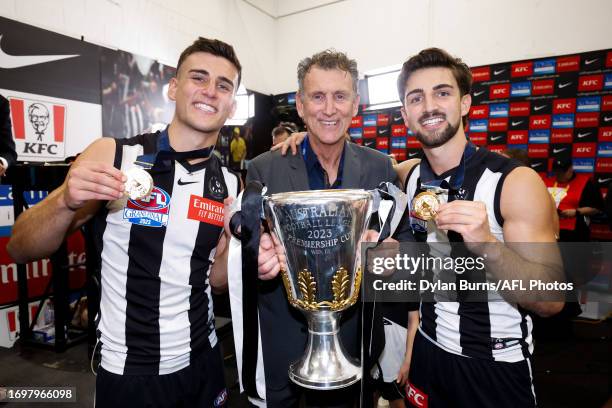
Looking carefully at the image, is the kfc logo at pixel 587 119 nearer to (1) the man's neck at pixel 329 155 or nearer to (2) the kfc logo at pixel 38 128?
(1) the man's neck at pixel 329 155

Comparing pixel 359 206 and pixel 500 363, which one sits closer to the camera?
pixel 359 206

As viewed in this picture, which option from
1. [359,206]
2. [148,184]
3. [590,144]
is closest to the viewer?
[359,206]

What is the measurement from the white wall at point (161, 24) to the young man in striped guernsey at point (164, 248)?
141 inches

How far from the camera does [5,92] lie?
142 inches

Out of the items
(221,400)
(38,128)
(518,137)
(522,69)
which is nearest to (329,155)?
(221,400)

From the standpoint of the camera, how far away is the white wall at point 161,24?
13.6ft

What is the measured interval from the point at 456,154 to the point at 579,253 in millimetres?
4035

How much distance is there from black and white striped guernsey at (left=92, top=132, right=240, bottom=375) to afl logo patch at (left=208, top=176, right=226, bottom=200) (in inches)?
1.1

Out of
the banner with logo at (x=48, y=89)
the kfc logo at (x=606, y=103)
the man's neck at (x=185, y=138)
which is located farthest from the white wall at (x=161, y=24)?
the kfc logo at (x=606, y=103)

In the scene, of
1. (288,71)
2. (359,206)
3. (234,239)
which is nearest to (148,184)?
(234,239)

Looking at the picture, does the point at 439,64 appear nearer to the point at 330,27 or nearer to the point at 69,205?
the point at 69,205

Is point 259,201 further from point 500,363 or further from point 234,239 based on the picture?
point 500,363

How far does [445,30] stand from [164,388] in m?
6.50

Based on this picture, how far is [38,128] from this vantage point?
3.88 metres
